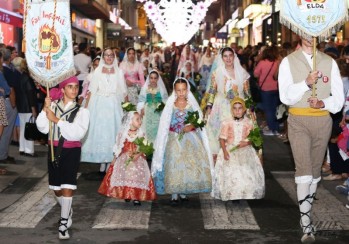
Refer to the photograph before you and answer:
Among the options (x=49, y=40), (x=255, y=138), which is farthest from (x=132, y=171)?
(x=49, y=40)

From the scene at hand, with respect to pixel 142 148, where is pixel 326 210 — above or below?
below

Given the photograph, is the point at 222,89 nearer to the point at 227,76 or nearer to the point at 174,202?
the point at 227,76

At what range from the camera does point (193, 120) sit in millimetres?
9977

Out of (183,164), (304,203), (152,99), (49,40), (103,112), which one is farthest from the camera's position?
(152,99)

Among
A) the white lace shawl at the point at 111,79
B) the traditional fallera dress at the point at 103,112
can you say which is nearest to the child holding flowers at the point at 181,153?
the traditional fallera dress at the point at 103,112

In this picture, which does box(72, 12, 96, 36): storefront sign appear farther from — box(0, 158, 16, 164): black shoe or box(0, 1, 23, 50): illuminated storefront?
box(0, 158, 16, 164): black shoe

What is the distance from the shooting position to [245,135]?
994 centimetres

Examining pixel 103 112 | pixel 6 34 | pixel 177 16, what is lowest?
pixel 103 112

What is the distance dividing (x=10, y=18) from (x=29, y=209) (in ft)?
46.0

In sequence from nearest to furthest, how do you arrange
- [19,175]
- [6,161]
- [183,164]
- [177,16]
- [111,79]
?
[183,164]
[19,175]
[111,79]
[6,161]
[177,16]

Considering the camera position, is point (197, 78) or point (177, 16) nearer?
point (197, 78)

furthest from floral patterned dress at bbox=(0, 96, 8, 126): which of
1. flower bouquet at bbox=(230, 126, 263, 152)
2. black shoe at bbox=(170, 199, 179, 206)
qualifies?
flower bouquet at bbox=(230, 126, 263, 152)

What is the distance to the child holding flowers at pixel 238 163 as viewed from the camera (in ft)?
32.0

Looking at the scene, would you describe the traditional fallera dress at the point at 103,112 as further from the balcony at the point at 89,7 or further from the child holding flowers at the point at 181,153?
the balcony at the point at 89,7
